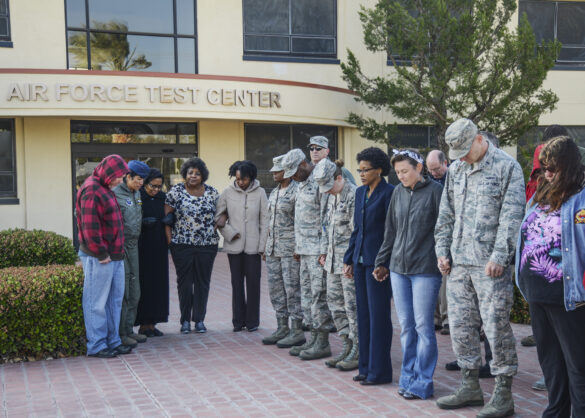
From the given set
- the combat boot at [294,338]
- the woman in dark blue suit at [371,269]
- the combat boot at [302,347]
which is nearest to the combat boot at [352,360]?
the woman in dark blue suit at [371,269]

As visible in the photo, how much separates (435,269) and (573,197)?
131 cm

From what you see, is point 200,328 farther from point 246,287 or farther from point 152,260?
point 152,260

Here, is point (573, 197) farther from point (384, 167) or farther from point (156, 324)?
point (156, 324)

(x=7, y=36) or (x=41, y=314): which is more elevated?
(x=7, y=36)

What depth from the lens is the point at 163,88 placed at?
44.8 ft

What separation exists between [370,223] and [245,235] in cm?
240

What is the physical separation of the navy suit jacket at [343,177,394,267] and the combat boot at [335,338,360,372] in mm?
912

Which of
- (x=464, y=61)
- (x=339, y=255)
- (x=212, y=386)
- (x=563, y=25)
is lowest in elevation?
(x=212, y=386)

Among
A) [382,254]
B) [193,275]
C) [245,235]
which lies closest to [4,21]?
[193,275]

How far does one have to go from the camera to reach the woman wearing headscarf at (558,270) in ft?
12.1

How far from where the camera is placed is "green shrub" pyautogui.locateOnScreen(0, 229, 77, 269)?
345 inches

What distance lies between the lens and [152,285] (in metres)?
7.25

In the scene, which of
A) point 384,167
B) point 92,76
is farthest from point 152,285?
point 92,76

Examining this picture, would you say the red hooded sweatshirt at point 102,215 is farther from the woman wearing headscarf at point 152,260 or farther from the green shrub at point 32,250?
the green shrub at point 32,250
